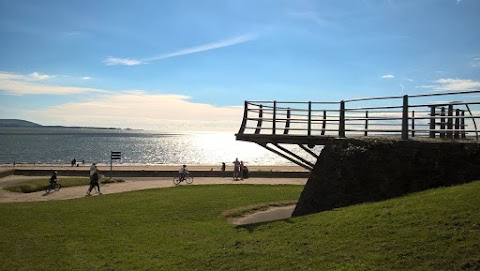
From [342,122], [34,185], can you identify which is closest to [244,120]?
[342,122]

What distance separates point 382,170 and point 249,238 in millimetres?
4854

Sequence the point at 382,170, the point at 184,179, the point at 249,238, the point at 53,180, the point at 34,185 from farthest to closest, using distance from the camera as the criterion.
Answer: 1. the point at 184,179
2. the point at 34,185
3. the point at 53,180
4. the point at 382,170
5. the point at 249,238

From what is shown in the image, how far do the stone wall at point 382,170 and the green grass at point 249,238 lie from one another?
2.87ft

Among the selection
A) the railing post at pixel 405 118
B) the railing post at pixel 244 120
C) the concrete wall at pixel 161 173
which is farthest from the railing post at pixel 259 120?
the concrete wall at pixel 161 173

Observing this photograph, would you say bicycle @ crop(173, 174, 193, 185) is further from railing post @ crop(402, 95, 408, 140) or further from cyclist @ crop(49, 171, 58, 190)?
railing post @ crop(402, 95, 408, 140)

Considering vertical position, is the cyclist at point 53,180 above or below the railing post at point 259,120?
below

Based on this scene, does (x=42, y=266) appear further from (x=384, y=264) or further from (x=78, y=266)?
(x=384, y=264)

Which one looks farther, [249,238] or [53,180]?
[53,180]

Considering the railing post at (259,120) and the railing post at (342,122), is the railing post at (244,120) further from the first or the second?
the railing post at (342,122)

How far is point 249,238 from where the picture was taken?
11695mm

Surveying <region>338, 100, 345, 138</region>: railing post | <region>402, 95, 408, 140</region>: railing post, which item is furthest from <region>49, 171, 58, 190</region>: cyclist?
<region>402, 95, 408, 140</region>: railing post

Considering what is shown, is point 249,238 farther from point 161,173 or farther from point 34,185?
point 161,173

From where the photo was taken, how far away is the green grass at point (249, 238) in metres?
7.83

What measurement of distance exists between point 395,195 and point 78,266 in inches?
380
